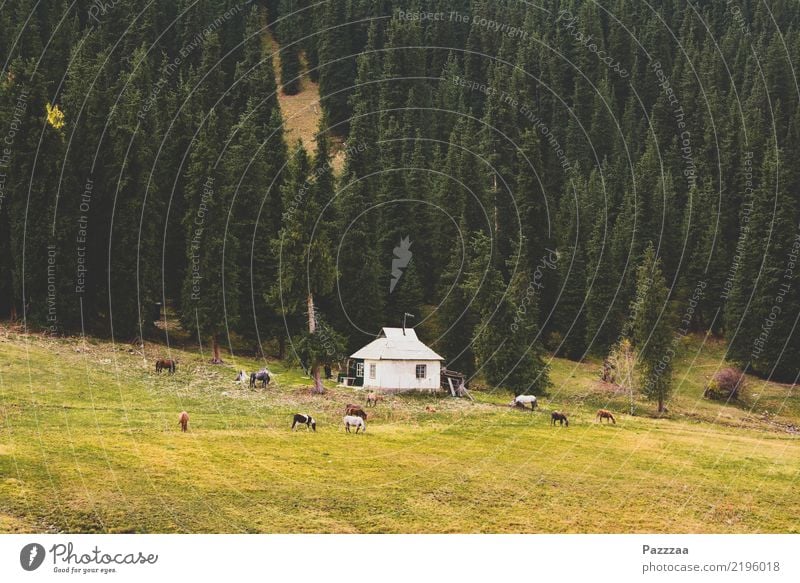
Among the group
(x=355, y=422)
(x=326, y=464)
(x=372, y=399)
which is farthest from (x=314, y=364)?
(x=326, y=464)

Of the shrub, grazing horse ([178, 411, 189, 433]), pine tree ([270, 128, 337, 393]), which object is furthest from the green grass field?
the shrub

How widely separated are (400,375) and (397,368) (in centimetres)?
47

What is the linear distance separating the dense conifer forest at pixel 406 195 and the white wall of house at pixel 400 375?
15.1ft

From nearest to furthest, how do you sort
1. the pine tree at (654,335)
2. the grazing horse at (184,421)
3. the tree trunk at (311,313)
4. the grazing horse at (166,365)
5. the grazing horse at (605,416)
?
1. the grazing horse at (184,421)
2. the grazing horse at (166,365)
3. the grazing horse at (605,416)
4. the tree trunk at (311,313)
5. the pine tree at (654,335)

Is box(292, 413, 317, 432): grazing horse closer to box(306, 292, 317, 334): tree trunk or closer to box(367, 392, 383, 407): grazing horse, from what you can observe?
box(367, 392, 383, 407): grazing horse

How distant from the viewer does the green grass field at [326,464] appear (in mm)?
28844

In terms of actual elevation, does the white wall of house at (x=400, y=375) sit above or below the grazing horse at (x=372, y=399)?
above

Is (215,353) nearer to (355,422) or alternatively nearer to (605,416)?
(355,422)

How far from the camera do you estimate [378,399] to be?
175ft

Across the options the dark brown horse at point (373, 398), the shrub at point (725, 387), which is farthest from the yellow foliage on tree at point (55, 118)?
the shrub at point (725, 387)

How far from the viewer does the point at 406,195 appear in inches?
3371

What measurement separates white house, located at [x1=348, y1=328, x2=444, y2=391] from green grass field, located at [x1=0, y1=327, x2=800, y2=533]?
204 inches

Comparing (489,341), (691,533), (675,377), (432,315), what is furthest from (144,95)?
(691,533)

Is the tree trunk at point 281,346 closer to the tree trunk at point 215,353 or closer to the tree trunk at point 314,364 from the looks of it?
the tree trunk at point 215,353
